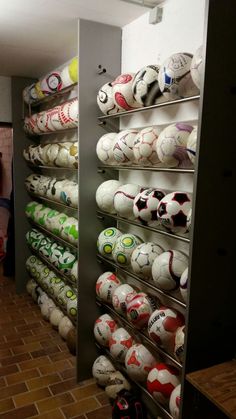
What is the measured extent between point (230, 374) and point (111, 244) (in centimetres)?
110

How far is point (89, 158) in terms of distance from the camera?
237cm

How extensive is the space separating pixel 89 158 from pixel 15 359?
185cm

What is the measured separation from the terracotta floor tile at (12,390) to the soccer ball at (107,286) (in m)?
0.92

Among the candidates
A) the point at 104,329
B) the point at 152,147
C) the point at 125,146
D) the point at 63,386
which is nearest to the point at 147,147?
the point at 152,147

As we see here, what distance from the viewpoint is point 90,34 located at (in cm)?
222

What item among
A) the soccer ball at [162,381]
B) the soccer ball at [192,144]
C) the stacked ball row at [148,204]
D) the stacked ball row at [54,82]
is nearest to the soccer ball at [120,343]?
the soccer ball at [162,381]

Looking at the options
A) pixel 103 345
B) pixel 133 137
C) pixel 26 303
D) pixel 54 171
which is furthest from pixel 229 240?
pixel 26 303

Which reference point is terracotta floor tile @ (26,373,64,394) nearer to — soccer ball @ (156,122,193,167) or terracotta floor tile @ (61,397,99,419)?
terracotta floor tile @ (61,397,99,419)

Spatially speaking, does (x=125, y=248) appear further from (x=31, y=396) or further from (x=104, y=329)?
(x=31, y=396)

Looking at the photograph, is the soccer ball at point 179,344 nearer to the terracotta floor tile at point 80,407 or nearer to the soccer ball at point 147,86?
the terracotta floor tile at point 80,407

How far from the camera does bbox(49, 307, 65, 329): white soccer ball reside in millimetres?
3152

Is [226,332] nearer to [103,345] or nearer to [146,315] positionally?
[146,315]

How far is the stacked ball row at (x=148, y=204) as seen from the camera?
1.64m

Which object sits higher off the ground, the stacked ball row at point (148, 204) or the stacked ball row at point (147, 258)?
the stacked ball row at point (148, 204)
